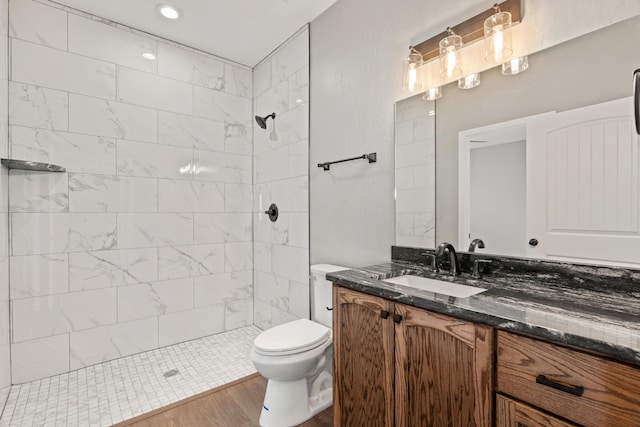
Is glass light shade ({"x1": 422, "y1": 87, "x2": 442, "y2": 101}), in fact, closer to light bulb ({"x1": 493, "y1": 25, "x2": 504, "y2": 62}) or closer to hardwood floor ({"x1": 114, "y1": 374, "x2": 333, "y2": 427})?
light bulb ({"x1": 493, "y1": 25, "x2": 504, "y2": 62})

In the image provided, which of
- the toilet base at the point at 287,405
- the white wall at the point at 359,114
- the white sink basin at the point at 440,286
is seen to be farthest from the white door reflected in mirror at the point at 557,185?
the toilet base at the point at 287,405

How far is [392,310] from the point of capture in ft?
4.11

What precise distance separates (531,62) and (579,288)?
3.07ft

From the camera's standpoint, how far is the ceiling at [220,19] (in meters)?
2.31

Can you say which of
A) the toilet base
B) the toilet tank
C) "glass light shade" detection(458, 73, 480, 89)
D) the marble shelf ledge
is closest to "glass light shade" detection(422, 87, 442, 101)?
"glass light shade" detection(458, 73, 480, 89)

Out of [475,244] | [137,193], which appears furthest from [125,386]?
[475,244]

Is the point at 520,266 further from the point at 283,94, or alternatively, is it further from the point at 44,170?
the point at 44,170

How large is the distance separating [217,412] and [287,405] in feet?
1.50

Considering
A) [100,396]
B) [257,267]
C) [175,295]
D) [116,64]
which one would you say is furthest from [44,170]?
[257,267]

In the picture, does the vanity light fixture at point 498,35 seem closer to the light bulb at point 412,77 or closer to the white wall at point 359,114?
the white wall at point 359,114

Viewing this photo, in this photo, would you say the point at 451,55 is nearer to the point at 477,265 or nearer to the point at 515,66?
the point at 515,66

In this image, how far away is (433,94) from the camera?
1709 mm

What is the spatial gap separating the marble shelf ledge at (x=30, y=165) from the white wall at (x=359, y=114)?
1.79 meters

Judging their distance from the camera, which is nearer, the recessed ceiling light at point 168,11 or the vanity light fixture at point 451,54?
the vanity light fixture at point 451,54
